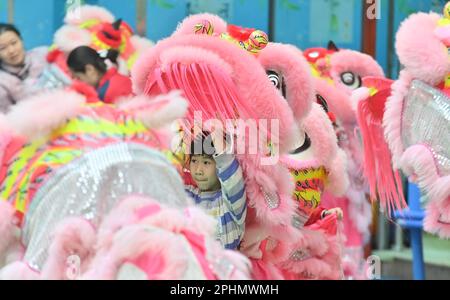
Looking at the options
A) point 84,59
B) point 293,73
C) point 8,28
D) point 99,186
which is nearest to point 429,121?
point 293,73

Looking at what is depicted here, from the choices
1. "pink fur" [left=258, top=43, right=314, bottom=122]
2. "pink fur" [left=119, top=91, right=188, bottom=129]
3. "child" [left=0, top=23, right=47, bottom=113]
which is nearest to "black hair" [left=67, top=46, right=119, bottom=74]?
"child" [left=0, top=23, right=47, bottom=113]

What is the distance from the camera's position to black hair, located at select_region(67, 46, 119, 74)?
Result: 2242mm

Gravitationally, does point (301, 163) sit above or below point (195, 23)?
below

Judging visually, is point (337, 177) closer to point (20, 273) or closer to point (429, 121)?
point (429, 121)

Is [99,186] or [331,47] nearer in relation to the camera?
[99,186]

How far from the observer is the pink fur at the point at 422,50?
1.84 meters

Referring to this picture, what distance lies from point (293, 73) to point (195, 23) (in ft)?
0.76

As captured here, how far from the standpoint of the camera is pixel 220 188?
4.79 feet

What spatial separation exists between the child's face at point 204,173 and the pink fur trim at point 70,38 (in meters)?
1.11

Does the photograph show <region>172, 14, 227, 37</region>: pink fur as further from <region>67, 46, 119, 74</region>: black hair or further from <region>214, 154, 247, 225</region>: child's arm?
<region>67, 46, 119, 74</region>: black hair

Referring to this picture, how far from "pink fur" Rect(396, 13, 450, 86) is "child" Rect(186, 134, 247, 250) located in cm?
69

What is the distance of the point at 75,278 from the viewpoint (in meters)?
0.82

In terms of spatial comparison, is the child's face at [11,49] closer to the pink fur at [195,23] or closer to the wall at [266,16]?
the wall at [266,16]
